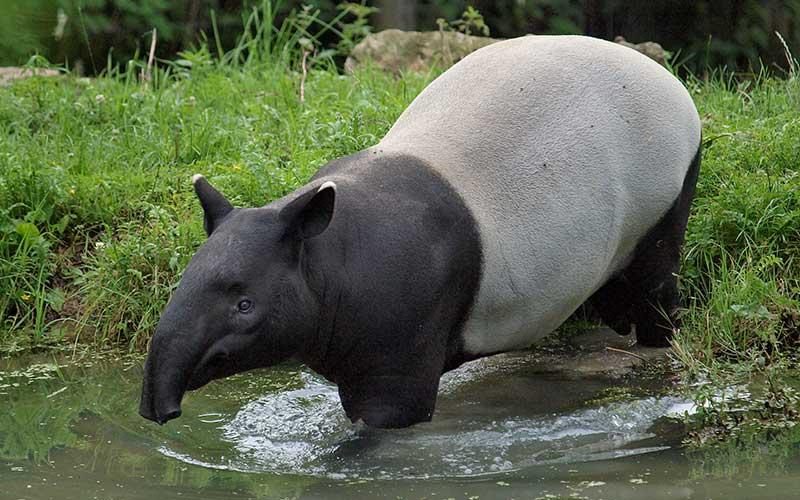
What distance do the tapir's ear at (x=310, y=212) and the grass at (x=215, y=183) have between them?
1.72 m

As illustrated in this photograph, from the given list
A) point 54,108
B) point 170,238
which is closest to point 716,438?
point 170,238

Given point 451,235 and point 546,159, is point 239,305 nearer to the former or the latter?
point 451,235

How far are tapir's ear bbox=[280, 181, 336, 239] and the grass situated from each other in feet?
5.66

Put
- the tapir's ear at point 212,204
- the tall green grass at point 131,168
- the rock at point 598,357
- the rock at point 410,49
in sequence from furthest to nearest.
→ the rock at point 410,49 < the tall green grass at point 131,168 < the rock at point 598,357 < the tapir's ear at point 212,204

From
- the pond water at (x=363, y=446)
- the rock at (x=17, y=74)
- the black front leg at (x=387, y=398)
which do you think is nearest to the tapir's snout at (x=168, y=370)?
the pond water at (x=363, y=446)

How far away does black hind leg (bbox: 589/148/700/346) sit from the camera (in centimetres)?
450

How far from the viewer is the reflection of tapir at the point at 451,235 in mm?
3307

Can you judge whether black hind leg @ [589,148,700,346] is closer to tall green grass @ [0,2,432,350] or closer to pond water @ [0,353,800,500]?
pond water @ [0,353,800,500]

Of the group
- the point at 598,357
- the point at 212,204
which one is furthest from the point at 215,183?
the point at 212,204

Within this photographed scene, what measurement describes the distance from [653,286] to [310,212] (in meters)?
1.89

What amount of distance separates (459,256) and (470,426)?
71 cm

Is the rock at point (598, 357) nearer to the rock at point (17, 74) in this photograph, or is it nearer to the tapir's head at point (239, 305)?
the tapir's head at point (239, 305)

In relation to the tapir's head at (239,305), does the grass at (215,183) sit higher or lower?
lower

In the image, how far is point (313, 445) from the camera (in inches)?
156
